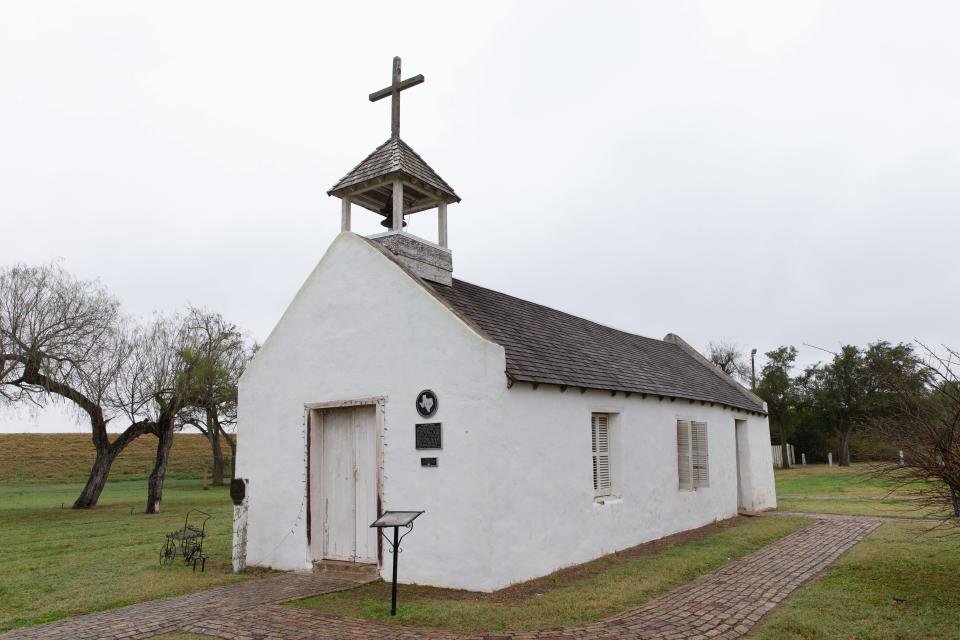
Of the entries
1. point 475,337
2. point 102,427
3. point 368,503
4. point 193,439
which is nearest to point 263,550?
point 368,503

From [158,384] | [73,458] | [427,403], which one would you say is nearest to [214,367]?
[158,384]

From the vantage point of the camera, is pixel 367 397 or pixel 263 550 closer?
pixel 367 397

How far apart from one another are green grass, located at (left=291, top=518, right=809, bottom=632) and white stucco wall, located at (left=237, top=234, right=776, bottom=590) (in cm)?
56

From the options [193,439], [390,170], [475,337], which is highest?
[390,170]

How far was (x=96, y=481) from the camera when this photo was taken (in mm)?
23422

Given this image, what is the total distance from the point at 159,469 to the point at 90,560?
1169 cm

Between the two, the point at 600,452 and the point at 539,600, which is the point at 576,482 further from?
the point at 539,600

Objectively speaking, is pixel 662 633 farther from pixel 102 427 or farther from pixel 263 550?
pixel 102 427

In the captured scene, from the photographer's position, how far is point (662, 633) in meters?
6.39

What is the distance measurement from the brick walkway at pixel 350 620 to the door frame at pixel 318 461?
0.60 metres

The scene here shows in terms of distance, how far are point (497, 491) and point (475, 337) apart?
6.82 ft

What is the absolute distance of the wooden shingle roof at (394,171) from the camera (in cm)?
1153

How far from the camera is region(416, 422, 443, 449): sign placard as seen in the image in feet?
29.4

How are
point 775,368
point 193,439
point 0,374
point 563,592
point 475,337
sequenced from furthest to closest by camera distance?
point 193,439, point 775,368, point 0,374, point 475,337, point 563,592
